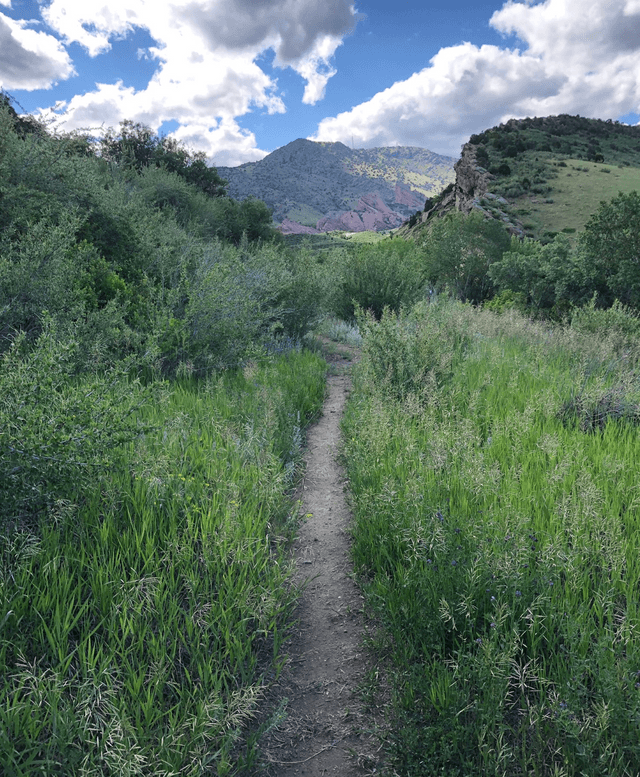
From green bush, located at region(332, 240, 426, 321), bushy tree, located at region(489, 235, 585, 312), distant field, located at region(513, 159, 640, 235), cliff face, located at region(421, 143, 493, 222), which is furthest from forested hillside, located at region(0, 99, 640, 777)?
cliff face, located at region(421, 143, 493, 222)

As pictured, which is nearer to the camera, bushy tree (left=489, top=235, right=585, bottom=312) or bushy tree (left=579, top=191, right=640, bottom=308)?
bushy tree (left=579, top=191, right=640, bottom=308)

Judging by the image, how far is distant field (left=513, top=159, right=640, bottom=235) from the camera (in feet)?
176

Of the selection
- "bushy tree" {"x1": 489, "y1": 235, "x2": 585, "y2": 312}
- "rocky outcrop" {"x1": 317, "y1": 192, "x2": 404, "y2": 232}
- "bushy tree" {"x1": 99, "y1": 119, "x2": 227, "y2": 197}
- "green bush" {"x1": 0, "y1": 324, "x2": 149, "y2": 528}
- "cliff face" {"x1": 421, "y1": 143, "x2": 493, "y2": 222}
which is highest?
"rocky outcrop" {"x1": 317, "y1": 192, "x2": 404, "y2": 232}

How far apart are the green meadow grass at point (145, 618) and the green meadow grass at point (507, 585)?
816 mm

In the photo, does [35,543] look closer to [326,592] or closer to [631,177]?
[326,592]

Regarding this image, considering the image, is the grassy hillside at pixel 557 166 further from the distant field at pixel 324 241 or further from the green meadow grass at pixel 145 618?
the green meadow grass at pixel 145 618

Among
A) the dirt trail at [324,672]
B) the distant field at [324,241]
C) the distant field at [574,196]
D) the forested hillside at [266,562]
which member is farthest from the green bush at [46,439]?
the distant field at [574,196]

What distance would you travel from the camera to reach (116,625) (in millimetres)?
2279

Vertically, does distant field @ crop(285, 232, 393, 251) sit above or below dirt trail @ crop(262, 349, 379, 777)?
above

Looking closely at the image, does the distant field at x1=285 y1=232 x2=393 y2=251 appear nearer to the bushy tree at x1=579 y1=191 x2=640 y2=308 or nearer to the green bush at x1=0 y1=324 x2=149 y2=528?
the bushy tree at x1=579 y1=191 x2=640 y2=308

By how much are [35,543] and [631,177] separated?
273ft

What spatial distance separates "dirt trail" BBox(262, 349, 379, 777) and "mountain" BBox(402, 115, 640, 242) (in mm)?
54923

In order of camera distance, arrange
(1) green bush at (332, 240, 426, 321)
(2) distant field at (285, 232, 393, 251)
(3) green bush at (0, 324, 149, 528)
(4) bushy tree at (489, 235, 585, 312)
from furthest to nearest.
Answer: (2) distant field at (285, 232, 393, 251), (4) bushy tree at (489, 235, 585, 312), (1) green bush at (332, 240, 426, 321), (3) green bush at (0, 324, 149, 528)

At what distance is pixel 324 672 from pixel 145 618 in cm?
113
